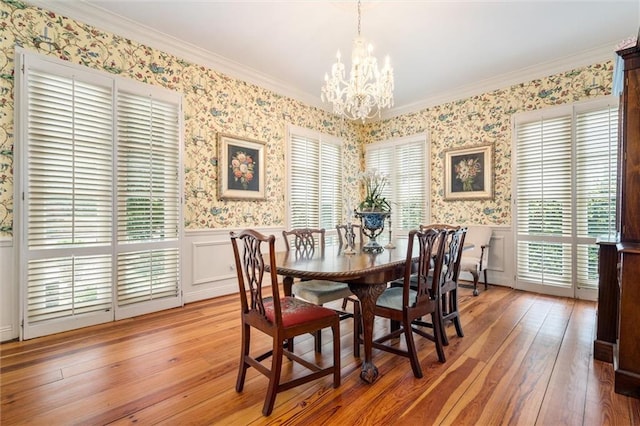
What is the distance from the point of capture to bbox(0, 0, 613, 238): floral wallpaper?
2619 millimetres

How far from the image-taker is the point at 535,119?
13.4 ft

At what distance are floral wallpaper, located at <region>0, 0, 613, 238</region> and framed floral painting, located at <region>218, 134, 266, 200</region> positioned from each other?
0.32 feet

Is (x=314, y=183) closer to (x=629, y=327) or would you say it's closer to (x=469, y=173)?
(x=469, y=173)

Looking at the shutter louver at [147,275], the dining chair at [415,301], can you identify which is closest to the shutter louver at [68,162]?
the shutter louver at [147,275]

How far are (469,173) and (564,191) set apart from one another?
3.95 feet

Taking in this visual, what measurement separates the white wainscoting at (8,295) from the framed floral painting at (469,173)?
5.31m

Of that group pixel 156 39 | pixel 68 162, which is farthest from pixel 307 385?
pixel 156 39

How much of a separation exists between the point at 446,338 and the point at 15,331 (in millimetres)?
3659

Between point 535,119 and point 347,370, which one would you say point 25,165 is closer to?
point 347,370

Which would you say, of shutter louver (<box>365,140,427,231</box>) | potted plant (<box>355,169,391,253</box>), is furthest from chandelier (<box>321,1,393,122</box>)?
shutter louver (<box>365,140,427,231</box>)

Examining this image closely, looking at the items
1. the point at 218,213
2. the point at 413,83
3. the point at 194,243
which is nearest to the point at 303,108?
the point at 413,83

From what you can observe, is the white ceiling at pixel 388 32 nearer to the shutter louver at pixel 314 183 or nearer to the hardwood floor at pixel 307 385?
the shutter louver at pixel 314 183

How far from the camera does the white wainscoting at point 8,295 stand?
253 cm

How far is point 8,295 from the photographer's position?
2.55 m
